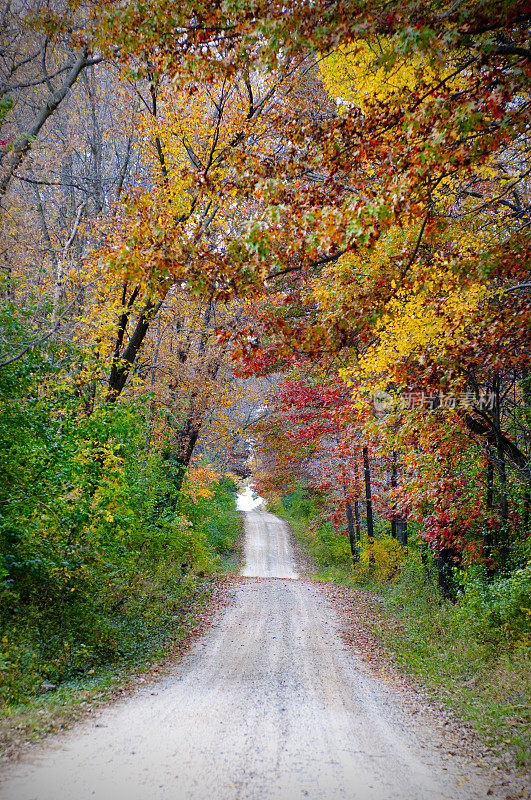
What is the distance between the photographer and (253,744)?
4980mm

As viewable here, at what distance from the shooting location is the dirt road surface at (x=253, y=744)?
13.3ft

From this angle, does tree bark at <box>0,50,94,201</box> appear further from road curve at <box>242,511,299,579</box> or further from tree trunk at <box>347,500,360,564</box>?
tree trunk at <box>347,500,360,564</box>

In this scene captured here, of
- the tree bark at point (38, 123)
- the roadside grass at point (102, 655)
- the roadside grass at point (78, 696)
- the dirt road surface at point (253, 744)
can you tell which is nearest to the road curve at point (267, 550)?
the roadside grass at point (102, 655)

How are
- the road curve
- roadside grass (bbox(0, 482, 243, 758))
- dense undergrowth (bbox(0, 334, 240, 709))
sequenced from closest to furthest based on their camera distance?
roadside grass (bbox(0, 482, 243, 758)), dense undergrowth (bbox(0, 334, 240, 709)), the road curve

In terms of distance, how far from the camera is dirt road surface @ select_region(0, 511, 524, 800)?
4.04 metres

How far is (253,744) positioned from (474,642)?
15.3 feet

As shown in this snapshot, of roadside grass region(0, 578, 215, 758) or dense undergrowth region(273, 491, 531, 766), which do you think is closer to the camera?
roadside grass region(0, 578, 215, 758)

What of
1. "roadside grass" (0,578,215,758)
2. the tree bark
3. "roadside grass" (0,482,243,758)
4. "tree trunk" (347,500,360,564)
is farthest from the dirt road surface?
"tree trunk" (347,500,360,564)

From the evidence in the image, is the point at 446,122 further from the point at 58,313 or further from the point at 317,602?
the point at 317,602

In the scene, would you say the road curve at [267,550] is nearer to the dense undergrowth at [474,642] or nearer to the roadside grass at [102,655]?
the roadside grass at [102,655]

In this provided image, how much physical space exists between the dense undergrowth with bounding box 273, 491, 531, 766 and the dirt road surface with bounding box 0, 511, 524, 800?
2.59 ft

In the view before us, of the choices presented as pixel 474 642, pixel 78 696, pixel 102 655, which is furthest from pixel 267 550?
pixel 78 696

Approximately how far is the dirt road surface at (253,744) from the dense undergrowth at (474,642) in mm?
790

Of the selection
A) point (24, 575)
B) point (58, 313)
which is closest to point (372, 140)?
point (58, 313)
